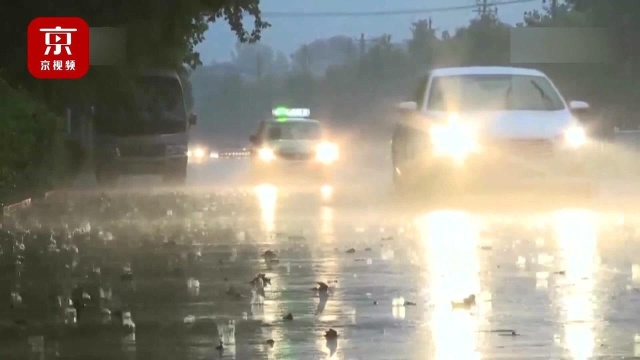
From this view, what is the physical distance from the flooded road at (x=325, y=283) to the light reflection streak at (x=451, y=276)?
0.02 meters

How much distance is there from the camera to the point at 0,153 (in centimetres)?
1989

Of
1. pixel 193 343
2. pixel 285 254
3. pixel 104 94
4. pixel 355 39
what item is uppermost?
pixel 355 39

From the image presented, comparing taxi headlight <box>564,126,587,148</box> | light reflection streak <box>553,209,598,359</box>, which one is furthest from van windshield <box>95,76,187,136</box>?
light reflection streak <box>553,209,598,359</box>

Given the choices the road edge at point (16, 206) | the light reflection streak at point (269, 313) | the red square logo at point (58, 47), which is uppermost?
the red square logo at point (58, 47)

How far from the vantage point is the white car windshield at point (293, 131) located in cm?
3534

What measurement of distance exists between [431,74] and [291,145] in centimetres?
1224

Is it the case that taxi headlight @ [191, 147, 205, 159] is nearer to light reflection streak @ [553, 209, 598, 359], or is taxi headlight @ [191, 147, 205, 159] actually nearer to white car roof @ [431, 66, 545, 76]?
white car roof @ [431, 66, 545, 76]

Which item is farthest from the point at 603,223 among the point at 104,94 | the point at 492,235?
the point at 104,94

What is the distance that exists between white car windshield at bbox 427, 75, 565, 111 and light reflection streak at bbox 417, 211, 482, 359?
10.4 ft

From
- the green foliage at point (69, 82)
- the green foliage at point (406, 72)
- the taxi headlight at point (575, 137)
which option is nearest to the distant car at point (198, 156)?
the green foliage at point (406, 72)

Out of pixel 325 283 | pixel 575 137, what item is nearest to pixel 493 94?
pixel 575 137

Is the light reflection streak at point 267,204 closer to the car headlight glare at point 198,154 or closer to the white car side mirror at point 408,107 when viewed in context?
the white car side mirror at point 408,107

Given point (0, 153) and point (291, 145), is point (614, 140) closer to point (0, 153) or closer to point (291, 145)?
point (291, 145)

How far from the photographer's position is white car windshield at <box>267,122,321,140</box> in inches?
1391
